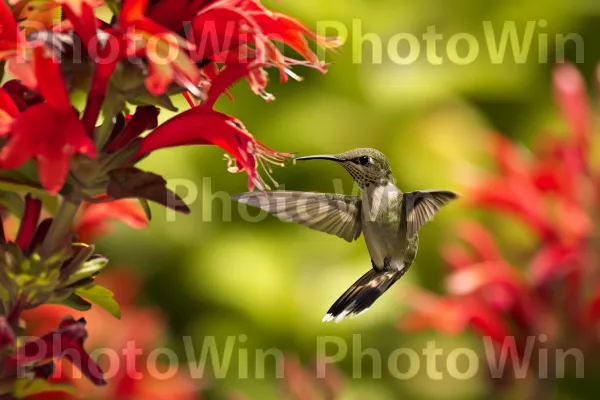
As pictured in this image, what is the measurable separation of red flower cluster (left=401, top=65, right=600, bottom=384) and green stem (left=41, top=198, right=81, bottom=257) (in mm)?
1161

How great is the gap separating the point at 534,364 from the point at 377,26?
7.11ft

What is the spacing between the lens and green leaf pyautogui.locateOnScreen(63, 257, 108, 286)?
77 cm

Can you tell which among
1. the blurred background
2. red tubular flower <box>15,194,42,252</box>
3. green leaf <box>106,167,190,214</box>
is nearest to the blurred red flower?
red tubular flower <box>15,194,42,252</box>

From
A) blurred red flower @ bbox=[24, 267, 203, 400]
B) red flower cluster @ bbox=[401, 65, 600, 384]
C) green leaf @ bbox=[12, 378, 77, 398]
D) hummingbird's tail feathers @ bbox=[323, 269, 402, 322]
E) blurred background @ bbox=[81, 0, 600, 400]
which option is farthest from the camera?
blurred background @ bbox=[81, 0, 600, 400]

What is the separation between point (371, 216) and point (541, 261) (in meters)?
0.95

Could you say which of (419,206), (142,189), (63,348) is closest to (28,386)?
(63,348)

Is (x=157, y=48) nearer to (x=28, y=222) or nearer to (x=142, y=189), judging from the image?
(x=142, y=189)

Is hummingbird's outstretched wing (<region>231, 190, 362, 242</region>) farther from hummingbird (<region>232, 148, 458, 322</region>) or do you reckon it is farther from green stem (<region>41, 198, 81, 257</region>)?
green stem (<region>41, 198, 81, 257</region>)

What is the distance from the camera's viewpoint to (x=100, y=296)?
2.68 feet

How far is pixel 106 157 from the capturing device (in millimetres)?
780

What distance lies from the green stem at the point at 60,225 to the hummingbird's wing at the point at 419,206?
0.39 m

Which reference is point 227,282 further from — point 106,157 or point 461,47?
point 106,157

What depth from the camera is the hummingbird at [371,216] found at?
954mm

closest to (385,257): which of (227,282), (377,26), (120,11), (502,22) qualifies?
(120,11)
